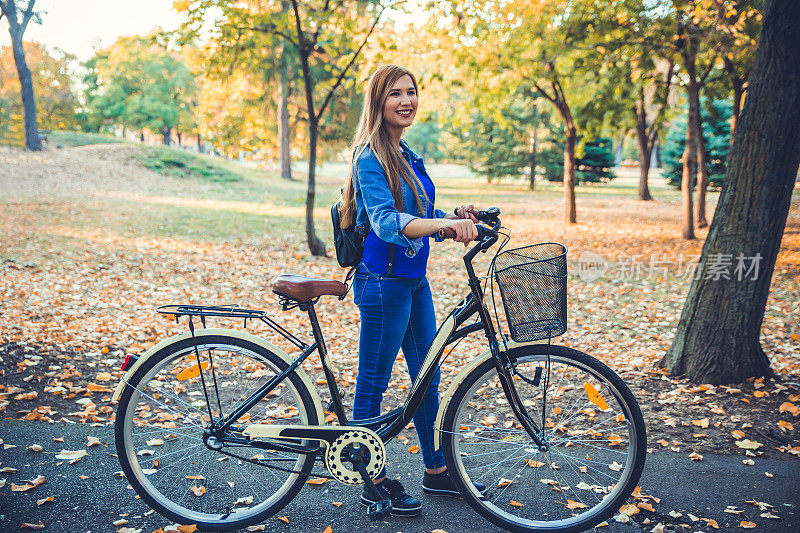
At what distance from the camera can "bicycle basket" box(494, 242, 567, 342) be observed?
244 cm

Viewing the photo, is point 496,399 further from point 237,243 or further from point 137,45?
point 137,45

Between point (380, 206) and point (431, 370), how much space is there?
83cm

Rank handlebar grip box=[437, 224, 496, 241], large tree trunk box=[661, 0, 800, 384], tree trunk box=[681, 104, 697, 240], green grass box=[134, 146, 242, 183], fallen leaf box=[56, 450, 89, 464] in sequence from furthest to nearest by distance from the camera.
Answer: green grass box=[134, 146, 242, 183], tree trunk box=[681, 104, 697, 240], large tree trunk box=[661, 0, 800, 384], fallen leaf box=[56, 450, 89, 464], handlebar grip box=[437, 224, 496, 241]

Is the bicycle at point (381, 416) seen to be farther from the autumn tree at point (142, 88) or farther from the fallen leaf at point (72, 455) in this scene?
the autumn tree at point (142, 88)

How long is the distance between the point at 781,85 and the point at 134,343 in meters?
5.96

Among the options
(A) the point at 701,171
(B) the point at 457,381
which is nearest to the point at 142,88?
(A) the point at 701,171

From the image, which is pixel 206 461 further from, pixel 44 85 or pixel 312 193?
pixel 44 85

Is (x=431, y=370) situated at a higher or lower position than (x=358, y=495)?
higher

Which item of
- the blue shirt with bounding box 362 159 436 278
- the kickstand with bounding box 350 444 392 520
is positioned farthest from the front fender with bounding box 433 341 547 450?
the blue shirt with bounding box 362 159 436 278

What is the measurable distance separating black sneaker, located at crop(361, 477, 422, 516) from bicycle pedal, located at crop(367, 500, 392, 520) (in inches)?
1.7

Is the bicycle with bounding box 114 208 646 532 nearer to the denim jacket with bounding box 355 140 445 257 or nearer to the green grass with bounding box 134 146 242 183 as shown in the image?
the denim jacket with bounding box 355 140 445 257

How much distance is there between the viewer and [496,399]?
180 inches

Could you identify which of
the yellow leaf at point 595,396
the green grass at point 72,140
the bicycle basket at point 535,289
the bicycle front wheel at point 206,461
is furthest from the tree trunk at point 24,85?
the yellow leaf at point 595,396

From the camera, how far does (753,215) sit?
175 inches
